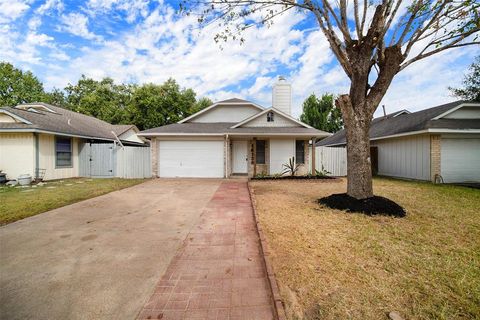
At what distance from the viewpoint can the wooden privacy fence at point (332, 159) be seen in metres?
15.3

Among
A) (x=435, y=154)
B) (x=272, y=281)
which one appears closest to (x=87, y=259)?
(x=272, y=281)

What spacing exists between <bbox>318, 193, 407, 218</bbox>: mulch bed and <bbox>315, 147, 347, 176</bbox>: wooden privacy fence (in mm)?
9079

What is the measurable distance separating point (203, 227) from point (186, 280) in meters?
2.03

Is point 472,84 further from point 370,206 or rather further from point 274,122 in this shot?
point 370,206

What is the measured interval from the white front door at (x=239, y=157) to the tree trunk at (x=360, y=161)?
8839 mm

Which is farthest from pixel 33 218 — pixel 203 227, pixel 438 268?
pixel 438 268

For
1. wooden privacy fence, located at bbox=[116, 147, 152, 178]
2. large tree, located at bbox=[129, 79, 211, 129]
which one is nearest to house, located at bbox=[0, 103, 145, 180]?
wooden privacy fence, located at bbox=[116, 147, 152, 178]

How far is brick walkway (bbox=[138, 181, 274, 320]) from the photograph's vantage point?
7.57ft

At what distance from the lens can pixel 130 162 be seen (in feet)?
45.7

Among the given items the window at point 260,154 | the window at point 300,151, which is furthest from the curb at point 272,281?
the window at point 300,151

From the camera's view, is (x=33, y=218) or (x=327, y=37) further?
(x=327, y=37)

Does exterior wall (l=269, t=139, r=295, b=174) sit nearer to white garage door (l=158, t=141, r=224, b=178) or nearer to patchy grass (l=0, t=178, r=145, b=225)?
white garage door (l=158, t=141, r=224, b=178)

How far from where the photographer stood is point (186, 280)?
2.88 metres

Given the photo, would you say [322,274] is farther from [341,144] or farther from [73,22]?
[341,144]
